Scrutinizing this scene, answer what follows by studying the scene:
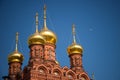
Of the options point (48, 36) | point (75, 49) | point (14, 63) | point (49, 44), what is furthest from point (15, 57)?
point (75, 49)

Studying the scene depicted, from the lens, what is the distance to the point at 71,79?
42.2 metres

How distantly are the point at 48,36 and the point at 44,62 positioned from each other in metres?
3.97

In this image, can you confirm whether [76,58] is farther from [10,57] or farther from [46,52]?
[10,57]

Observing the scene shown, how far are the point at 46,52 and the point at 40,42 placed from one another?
7.85 ft

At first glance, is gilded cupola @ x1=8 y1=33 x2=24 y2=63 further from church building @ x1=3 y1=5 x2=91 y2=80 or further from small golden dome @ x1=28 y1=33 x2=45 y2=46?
small golden dome @ x1=28 y1=33 x2=45 y2=46

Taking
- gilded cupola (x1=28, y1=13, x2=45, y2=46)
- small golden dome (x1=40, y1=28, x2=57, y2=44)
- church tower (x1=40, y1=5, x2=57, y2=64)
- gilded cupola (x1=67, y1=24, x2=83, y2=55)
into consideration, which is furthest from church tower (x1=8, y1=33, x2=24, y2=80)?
gilded cupola (x1=67, y1=24, x2=83, y2=55)

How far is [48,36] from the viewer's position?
4391 cm

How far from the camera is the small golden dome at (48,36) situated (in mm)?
43812

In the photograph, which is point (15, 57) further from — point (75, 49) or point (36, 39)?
point (75, 49)

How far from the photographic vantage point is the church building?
3972cm

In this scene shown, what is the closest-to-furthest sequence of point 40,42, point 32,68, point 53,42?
point 32,68
point 40,42
point 53,42

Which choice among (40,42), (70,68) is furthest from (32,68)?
(70,68)

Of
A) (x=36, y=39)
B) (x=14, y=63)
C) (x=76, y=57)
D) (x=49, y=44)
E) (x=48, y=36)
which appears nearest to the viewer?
(x=36, y=39)

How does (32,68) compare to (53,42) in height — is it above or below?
below
